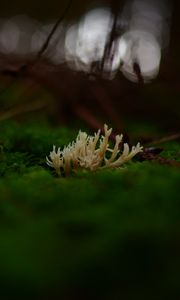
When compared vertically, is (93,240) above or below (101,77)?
below

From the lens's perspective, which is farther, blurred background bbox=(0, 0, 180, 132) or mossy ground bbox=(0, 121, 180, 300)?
blurred background bbox=(0, 0, 180, 132)

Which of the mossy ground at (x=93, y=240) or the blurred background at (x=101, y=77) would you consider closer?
the mossy ground at (x=93, y=240)

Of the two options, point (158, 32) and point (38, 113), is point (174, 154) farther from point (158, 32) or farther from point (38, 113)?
point (158, 32)

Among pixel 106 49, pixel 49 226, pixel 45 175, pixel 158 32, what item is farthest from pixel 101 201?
pixel 158 32

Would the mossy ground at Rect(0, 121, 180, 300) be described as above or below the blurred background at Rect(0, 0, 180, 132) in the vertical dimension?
below
